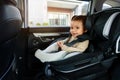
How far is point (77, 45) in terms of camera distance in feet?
5.67

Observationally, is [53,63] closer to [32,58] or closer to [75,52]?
[75,52]

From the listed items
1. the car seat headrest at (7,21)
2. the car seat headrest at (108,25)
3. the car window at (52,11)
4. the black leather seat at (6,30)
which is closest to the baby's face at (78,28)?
the car seat headrest at (108,25)

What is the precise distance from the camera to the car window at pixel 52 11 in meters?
2.29

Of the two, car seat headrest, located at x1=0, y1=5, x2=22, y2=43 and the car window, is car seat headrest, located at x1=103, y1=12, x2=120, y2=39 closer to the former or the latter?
the car window

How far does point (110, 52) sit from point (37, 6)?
3.68ft

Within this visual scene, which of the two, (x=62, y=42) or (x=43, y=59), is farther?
(x=62, y=42)

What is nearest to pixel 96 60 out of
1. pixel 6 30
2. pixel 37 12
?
pixel 6 30

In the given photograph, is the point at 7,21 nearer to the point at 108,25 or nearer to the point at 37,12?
the point at 108,25

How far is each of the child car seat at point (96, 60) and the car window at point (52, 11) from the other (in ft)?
2.49

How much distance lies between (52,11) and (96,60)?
1.10 m

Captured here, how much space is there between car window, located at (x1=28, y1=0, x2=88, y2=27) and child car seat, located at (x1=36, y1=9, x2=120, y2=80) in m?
0.76

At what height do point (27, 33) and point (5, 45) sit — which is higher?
point (5, 45)

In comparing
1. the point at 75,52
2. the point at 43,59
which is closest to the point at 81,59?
the point at 75,52

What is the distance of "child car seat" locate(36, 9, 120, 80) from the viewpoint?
1519mm
